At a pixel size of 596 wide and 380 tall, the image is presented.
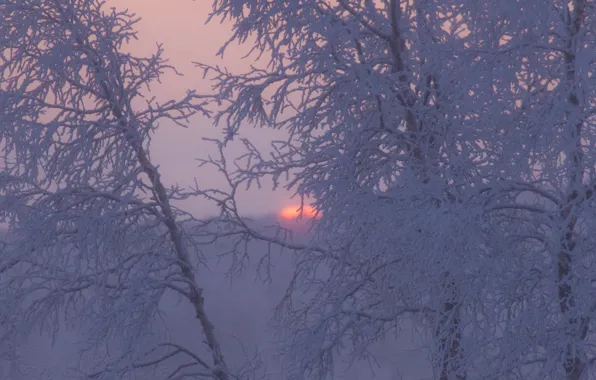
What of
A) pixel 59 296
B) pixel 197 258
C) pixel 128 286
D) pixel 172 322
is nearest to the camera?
pixel 128 286

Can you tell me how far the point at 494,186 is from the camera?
5465 mm

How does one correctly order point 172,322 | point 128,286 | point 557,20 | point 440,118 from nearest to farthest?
point 557,20 → point 440,118 → point 128,286 → point 172,322

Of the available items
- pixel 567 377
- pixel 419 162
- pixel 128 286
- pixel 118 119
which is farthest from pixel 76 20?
pixel 567 377

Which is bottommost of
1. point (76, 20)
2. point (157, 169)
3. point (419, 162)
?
point (419, 162)

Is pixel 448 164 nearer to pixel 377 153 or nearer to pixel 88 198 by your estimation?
pixel 377 153

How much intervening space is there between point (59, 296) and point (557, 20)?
5.37 metres

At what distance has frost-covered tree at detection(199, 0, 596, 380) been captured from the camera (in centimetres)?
511

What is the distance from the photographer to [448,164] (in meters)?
5.75

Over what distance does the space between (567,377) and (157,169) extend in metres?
4.45

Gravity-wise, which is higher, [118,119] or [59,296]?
[118,119]

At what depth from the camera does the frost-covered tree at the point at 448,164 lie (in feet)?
16.8

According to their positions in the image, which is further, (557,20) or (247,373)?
(247,373)

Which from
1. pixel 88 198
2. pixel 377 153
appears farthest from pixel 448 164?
pixel 88 198

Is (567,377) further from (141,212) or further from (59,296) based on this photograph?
(59,296)
